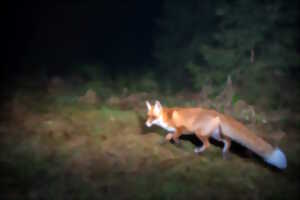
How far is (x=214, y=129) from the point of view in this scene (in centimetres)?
454

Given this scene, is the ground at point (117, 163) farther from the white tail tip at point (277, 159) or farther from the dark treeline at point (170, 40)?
the dark treeline at point (170, 40)

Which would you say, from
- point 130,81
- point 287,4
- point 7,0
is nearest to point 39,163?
point 130,81

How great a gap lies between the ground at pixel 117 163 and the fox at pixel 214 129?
29 centimetres

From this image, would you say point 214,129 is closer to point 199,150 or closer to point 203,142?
point 203,142

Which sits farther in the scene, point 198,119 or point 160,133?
point 160,133

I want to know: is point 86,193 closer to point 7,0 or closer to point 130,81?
point 130,81

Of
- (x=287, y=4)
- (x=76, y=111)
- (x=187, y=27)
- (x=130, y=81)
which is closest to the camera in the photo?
(x=76, y=111)

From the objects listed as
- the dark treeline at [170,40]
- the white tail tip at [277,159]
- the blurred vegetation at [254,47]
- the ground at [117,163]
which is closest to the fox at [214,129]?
the white tail tip at [277,159]

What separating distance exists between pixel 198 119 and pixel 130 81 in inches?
252

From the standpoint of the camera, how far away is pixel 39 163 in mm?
4004

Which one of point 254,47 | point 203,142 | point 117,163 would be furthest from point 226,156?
point 254,47

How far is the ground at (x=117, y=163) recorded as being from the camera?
11.4 feet

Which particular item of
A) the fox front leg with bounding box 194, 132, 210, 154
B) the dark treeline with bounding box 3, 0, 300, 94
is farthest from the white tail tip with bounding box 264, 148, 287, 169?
the dark treeline with bounding box 3, 0, 300, 94

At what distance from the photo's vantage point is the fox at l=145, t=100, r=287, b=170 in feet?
12.9
